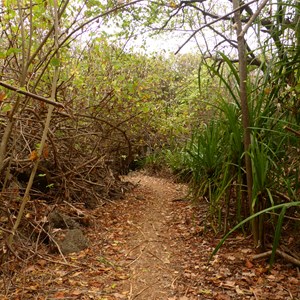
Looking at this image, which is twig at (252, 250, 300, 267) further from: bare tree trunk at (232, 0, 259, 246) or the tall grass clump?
bare tree trunk at (232, 0, 259, 246)

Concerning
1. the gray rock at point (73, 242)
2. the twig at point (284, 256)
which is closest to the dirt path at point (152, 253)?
the gray rock at point (73, 242)

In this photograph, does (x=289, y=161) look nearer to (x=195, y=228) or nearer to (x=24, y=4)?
(x=195, y=228)

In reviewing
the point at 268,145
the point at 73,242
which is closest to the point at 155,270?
the point at 73,242

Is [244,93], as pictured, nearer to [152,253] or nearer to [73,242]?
[152,253]

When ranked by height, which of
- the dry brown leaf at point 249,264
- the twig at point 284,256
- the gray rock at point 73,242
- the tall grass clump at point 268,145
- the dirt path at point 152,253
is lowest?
the gray rock at point 73,242

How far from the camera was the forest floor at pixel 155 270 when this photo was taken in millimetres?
2494

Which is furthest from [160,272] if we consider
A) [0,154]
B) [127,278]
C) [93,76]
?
[93,76]

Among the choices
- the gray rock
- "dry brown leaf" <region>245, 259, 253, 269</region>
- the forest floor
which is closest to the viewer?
the forest floor

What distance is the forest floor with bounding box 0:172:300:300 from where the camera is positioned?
2494 millimetres

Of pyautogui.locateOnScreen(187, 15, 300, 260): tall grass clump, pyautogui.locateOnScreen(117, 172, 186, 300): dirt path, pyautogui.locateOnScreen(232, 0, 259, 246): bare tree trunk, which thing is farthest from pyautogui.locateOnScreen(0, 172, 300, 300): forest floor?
pyautogui.locateOnScreen(232, 0, 259, 246): bare tree trunk

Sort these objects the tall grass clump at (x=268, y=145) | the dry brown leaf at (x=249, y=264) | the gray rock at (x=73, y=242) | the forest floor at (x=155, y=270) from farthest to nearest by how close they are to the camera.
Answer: the gray rock at (x=73, y=242)
the dry brown leaf at (x=249, y=264)
the tall grass clump at (x=268, y=145)
the forest floor at (x=155, y=270)

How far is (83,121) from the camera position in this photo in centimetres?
509

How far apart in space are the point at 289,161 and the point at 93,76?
12.2 ft

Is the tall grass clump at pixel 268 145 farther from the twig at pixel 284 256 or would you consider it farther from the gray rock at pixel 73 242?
the gray rock at pixel 73 242
